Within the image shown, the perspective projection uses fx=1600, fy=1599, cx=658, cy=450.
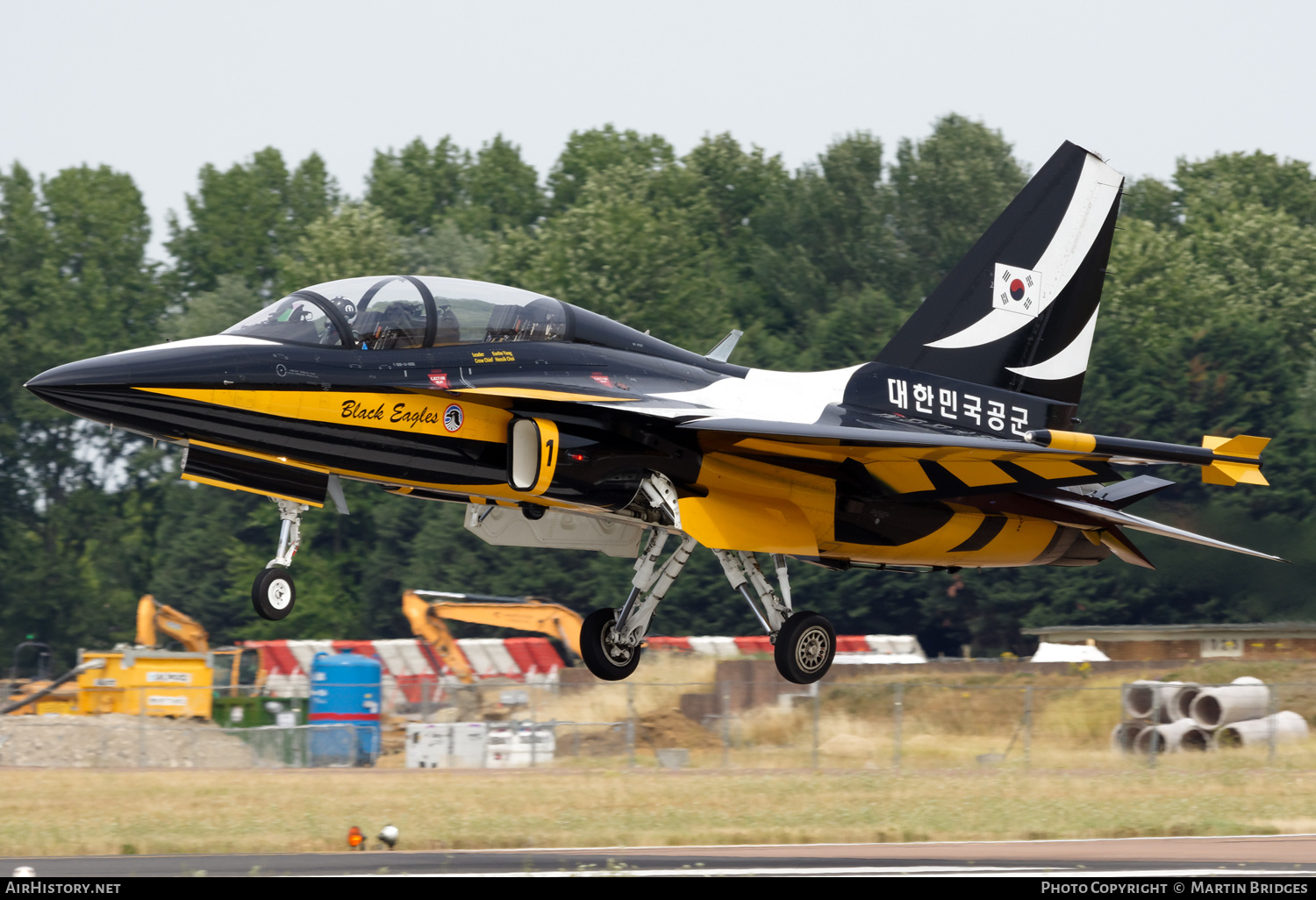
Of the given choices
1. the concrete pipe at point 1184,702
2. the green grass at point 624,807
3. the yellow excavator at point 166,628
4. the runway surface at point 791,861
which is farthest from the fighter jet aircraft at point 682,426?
the yellow excavator at point 166,628

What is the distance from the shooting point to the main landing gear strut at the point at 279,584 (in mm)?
16531

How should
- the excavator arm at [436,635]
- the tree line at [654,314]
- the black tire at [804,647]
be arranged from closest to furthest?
the black tire at [804,647]
the excavator arm at [436,635]
the tree line at [654,314]

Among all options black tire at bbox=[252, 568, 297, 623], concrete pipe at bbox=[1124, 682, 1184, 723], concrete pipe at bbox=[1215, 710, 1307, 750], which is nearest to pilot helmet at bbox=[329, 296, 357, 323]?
black tire at bbox=[252, 568, 297, 623]

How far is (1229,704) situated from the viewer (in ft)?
110

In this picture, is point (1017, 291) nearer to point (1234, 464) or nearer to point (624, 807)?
point (1234, 464)

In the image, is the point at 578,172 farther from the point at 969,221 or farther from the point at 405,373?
the point at 405,373

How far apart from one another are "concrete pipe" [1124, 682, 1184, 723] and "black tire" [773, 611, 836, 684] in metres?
15.4

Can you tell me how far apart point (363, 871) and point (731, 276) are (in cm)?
6886

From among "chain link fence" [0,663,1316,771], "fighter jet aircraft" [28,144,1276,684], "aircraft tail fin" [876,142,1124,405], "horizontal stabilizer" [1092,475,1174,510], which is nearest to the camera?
"fighter jet aircraft" [28,144,1276,684]

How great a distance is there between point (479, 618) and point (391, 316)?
115 feet

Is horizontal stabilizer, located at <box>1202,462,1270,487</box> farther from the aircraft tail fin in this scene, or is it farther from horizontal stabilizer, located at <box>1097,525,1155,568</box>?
the aircraft tail fin

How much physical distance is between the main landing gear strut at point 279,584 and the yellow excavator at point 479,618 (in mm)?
33917

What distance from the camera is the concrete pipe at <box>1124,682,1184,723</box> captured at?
33.6 m

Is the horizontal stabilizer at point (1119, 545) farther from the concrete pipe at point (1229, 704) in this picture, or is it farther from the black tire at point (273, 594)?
the concrete pipe at point (1229, 704)
